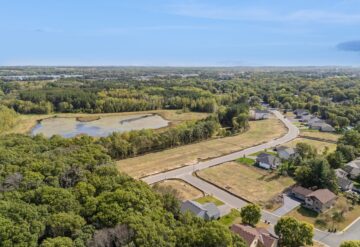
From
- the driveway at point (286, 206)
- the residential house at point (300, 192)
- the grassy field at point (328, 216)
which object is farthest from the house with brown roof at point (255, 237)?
the residential house at point (300, 192)

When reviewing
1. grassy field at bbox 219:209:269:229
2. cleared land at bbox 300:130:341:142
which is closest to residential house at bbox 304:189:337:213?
grassy field at bbox 219:209:269:229

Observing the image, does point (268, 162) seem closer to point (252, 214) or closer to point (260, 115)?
point (252, 214)

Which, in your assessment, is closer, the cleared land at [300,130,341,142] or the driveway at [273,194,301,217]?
the driveway at [273,194,301,217]

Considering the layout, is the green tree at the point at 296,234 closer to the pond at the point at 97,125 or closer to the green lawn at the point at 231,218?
the green lawn at the point at 231,218

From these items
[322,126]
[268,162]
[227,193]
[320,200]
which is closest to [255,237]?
[320,200]

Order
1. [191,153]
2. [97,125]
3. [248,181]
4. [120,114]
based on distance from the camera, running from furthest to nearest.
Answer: [120,114] < [97,125] < [191,153] < [248,181]

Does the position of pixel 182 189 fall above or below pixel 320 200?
below

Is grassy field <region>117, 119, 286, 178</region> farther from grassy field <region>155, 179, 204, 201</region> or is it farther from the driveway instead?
the driveway
